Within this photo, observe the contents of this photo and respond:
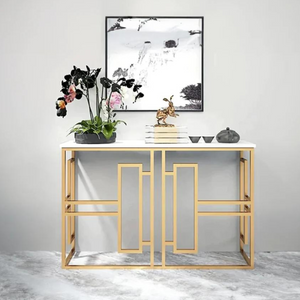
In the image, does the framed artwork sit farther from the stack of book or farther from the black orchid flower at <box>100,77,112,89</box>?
the stack of book

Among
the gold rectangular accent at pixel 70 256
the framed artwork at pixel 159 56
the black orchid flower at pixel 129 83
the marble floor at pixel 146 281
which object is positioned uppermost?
the framed artwork at pixel 159 56

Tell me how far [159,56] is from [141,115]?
48 cm

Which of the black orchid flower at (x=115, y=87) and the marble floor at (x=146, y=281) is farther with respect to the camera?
the black orchid flower at (x=115, y=87)

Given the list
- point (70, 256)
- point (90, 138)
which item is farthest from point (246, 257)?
point (90, 138)

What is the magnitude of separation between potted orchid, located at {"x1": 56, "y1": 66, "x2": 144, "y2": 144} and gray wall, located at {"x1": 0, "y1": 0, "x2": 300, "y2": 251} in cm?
14

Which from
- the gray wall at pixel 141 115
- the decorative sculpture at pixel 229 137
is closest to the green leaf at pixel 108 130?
the gray wall at pixel 141 115

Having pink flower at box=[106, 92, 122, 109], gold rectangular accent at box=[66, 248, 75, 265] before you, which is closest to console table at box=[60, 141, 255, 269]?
gold rectangular accent at box=[66, 248, 75, 265]

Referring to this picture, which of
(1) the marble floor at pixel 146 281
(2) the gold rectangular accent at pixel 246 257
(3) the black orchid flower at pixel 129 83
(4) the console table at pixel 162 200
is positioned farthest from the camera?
(3) the black orchid flower at pixel 129 83

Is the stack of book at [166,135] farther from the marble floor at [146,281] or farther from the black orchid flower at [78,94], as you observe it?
the marble floor at [146,281]

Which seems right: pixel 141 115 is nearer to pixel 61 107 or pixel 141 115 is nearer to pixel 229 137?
pixel 61 107

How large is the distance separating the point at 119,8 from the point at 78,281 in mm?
2030

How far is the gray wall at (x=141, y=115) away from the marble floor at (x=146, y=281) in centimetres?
22

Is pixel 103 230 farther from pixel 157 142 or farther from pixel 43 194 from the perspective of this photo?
pixel 157 142

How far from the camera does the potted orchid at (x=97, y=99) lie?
2.67 m
